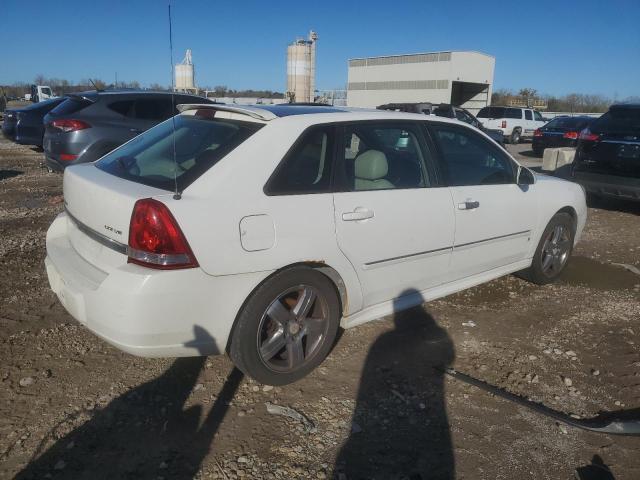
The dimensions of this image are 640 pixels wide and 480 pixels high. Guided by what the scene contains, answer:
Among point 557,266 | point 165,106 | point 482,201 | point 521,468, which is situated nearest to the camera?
point 521,468

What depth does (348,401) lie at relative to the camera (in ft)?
9.75

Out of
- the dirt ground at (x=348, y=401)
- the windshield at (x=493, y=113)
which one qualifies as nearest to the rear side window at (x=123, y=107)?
the dirt ground at (x=348, y=401)

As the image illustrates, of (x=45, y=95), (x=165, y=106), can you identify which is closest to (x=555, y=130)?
(x=165, y=106)

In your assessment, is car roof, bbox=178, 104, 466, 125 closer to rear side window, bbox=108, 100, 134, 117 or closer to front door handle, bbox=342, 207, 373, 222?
front door handle, bbox=342, 207, 373, 222

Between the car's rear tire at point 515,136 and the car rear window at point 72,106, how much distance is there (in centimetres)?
2031

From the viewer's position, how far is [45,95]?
3906 centimetres

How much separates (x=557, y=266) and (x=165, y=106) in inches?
262

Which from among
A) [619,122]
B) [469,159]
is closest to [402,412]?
[469,159]

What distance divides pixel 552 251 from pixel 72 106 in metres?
7.37

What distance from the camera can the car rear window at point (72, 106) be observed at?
8088 mm

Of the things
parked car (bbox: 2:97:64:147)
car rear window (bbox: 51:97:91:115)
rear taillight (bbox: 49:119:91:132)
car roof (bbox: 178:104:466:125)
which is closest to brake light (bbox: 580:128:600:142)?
car roof (bbox: 178:104:466:125)

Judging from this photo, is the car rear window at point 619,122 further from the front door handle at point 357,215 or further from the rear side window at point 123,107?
the rear side window at point 123,107

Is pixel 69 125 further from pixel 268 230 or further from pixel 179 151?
pixel 268 230

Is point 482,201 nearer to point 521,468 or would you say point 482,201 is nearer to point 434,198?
point 434,198
